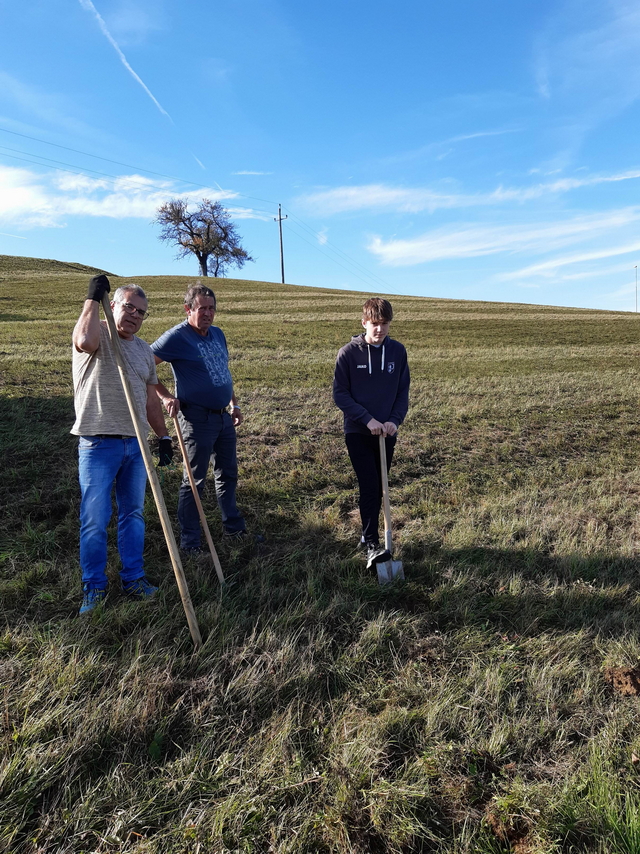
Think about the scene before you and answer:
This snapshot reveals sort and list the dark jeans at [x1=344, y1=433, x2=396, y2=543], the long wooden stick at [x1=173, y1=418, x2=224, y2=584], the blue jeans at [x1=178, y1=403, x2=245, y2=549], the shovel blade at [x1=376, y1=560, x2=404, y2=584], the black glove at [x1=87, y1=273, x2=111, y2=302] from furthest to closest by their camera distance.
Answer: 1. the dark jeans at [x1=344, y1=433, x2=396, y2=543]
2. the blue jeans at [x1=178, y1=403, x2=245, y2=549]
3. the shovel blade at [x1=376, y1=560, x2=404, y2=584]
4. the long wooden stick at [x1=173, y1=418, x2=224, y2=584]
5. the black glove at [x1=87, y1=273, x2=111, y2=302]

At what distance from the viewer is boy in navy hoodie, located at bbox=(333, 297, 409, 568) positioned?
14.2 feet

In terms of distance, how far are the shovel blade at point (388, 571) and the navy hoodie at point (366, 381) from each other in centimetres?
113

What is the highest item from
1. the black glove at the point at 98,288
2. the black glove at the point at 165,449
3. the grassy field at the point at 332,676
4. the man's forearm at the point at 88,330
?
the black glove at the point at 98,288

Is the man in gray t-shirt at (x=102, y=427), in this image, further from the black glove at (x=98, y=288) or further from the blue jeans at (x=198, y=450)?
the blue jeans at (x=198, y=450)

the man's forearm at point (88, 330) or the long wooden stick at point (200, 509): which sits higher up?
the man's forearm at point (88, 330)

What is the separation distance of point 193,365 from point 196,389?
0.22m

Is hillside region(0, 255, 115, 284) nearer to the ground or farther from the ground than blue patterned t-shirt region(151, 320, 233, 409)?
farther from the ground

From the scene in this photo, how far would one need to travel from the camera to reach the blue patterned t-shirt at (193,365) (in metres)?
4.32

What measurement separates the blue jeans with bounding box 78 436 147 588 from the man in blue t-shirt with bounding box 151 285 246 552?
2.16ft

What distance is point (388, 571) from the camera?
4.21 metres

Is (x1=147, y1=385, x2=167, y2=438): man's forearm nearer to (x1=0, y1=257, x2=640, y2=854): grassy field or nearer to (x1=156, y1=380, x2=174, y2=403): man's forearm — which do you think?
(x1=156, y1=380, x2=174, y2=403): man's forearm

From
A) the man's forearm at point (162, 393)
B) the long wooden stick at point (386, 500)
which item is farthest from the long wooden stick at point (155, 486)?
the long wooden stick at point (386, 500)

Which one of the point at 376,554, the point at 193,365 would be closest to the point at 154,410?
the point at 193,365

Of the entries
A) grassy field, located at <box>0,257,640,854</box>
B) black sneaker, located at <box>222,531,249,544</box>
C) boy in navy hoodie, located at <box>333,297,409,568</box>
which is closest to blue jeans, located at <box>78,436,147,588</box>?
grassy field, located at <box>0,257,640,854</box>
